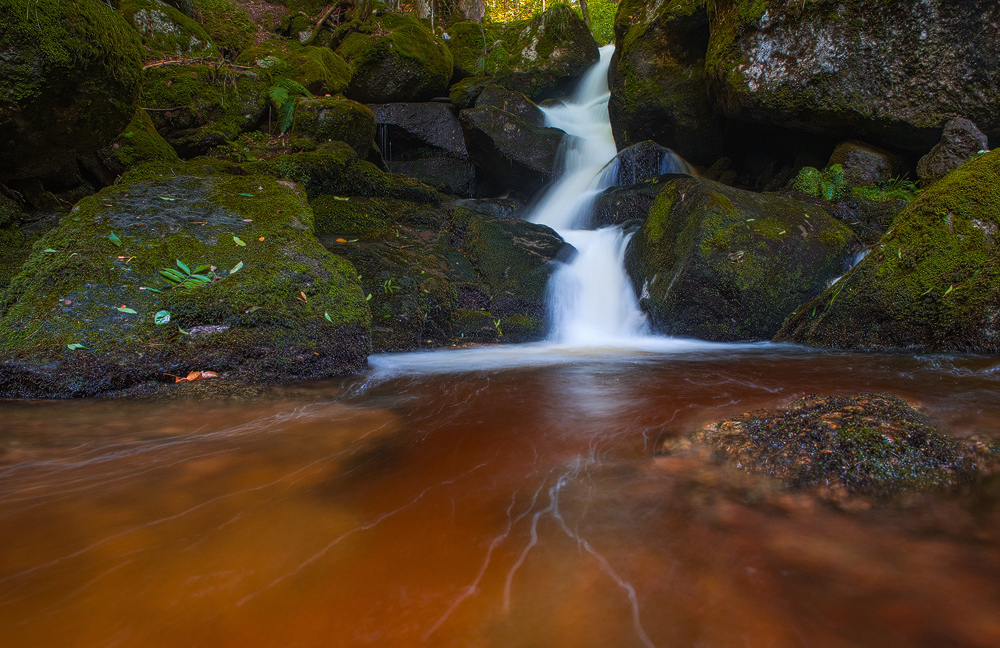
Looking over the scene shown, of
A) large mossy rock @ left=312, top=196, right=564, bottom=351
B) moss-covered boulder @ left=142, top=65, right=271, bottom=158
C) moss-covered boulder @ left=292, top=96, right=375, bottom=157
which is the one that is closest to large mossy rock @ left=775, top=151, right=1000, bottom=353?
large mossy rock @ left=312, top=196, right=564, bottom=351

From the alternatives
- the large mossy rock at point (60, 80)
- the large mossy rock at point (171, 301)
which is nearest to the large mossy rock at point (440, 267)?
the large mossy rock at point (171, 301)

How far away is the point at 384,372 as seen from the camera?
441cm

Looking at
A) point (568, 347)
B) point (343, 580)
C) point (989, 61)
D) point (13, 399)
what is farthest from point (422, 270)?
point (989, 61)

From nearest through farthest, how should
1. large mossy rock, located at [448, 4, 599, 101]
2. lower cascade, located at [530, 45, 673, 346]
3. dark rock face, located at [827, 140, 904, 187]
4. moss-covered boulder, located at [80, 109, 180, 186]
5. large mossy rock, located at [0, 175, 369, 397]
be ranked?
large mossy rock, located at [0, 175, 369, 397] → moss-covered boulder, located at [80, 109, 180, 186] → lower cascade, located at [530, 45, 673, 346] → dark rock face, located at [827, 140, 904, 187] → large mossy rock, located at [448, 4, 599, 101]

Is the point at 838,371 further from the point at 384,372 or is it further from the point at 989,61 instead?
the point at 989,61

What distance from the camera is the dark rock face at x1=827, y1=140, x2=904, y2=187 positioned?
318 inches

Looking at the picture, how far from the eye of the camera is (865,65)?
7.66 m

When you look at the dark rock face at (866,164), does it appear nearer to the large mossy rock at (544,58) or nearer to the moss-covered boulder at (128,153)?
the large mossy rock at (544,58)

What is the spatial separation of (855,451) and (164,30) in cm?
1537

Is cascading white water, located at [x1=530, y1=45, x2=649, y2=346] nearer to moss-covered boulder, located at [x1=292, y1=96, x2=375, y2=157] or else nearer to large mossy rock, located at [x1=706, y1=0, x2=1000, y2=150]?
large mossy rock, located at [x1=706, y1=0, x2=1000, y2=150]

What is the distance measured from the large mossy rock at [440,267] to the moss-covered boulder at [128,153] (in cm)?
269

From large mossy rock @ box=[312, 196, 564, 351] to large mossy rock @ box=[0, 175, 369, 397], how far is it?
1065 mm

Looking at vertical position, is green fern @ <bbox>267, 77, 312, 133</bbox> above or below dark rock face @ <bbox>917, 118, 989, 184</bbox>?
above

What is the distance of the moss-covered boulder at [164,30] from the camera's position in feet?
35.0
